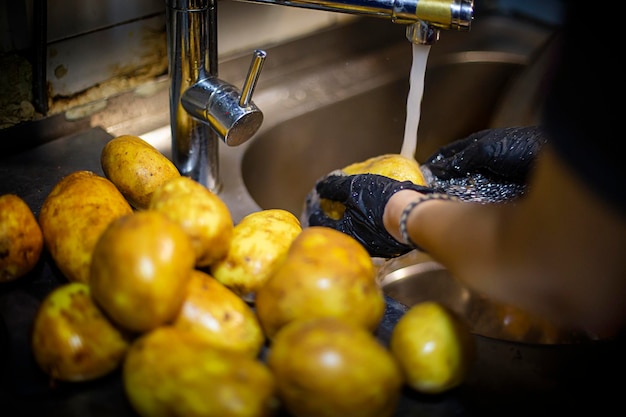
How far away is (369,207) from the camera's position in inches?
31.2

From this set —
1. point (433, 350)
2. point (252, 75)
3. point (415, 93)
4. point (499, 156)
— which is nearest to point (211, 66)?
point (252, 75)

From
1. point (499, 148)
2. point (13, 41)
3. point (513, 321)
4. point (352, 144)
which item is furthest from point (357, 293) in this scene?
point (352, 144)

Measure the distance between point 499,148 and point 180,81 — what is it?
476 millimetres

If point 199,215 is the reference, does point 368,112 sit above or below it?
below

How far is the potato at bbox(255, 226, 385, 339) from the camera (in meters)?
0.53

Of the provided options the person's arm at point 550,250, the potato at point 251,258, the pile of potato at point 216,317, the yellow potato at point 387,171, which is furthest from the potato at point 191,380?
the yellow potato at point 387,171

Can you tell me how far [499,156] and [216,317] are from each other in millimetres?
533

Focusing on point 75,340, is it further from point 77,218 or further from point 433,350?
point 433,350

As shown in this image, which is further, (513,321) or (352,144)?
(352,144)

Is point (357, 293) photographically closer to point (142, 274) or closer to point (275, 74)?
point (142, 274)

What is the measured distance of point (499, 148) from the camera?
0.90 m

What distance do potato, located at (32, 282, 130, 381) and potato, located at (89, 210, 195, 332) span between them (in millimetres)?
18

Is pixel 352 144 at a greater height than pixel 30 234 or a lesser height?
lesser

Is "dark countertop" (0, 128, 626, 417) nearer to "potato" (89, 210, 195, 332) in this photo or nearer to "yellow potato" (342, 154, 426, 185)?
"potato" (89, 210, 195, 332)
